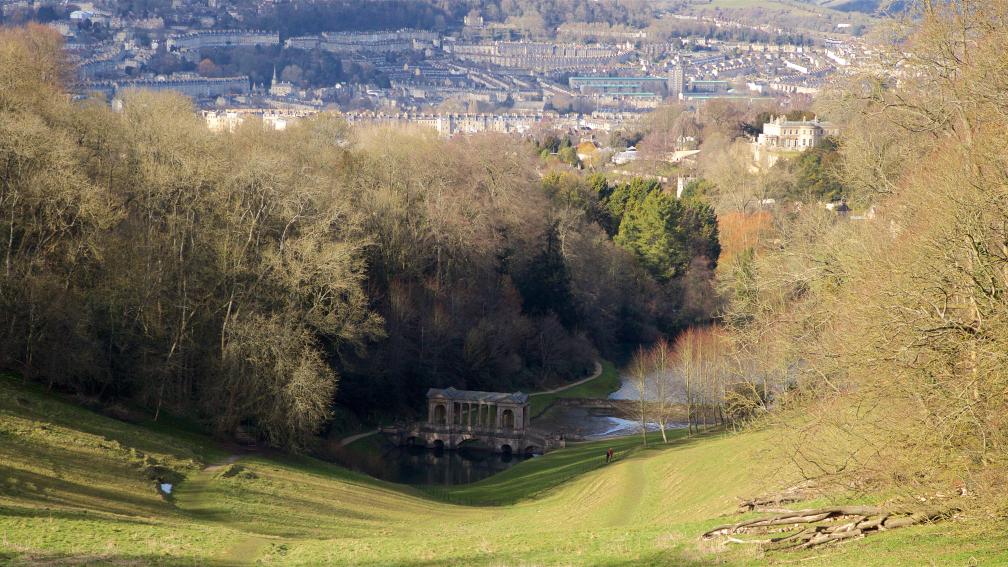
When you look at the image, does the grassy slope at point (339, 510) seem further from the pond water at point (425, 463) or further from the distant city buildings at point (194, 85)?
the distant city buildings at point (194, 85)

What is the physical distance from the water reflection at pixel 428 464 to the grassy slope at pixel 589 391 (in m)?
6.28

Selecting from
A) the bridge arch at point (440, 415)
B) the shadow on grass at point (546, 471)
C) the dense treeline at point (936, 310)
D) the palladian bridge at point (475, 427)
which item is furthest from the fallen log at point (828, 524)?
the bridge arch at point (440, 415)

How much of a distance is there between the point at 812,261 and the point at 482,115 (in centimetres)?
16857

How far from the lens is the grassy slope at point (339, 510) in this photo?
704 inches

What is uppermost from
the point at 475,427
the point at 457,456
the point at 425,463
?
the point at 475,427

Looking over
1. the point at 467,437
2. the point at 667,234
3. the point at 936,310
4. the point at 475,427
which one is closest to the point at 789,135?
the point at 667,234

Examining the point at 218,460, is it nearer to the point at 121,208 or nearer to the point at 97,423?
the point at 97,423

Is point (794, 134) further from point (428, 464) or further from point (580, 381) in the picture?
point (428, 464)

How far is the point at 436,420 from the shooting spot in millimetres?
48469

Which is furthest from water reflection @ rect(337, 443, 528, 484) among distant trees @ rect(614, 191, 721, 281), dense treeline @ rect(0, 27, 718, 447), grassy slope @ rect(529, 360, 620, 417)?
distant trees @ rect(614, 191, 721, 281)

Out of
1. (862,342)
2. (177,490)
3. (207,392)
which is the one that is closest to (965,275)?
(862,342)

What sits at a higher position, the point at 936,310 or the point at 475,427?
the point at 936,310

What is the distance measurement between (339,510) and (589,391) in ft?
98.5

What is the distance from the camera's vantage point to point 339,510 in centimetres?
2759
